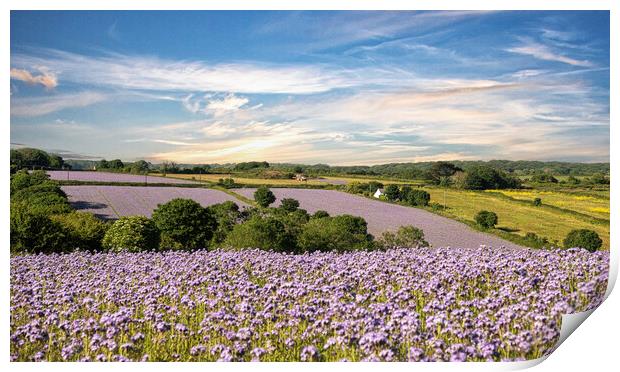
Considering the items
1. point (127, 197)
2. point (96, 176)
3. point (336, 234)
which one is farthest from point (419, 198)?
point (96, 176)

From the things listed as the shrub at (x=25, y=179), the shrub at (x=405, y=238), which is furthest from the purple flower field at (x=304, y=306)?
the shrub at (x=405, y=238)

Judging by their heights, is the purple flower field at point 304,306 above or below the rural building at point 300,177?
below

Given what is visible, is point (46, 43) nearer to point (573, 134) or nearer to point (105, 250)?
point (105, 250)

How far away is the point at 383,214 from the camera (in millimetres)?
7129

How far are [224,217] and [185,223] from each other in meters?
0.51

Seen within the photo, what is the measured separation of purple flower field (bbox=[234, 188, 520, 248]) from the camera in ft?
23.1

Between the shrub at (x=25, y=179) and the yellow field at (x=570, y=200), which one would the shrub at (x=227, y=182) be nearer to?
the shrub at (x=25, y=179)

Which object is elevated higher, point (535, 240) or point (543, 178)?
point (543, 178)

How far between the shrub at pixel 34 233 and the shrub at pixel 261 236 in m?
2.03

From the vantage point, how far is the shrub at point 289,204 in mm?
7148

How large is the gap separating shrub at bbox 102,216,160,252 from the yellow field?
450 centimetres

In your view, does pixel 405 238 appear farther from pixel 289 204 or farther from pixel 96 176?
pixel 96 176
